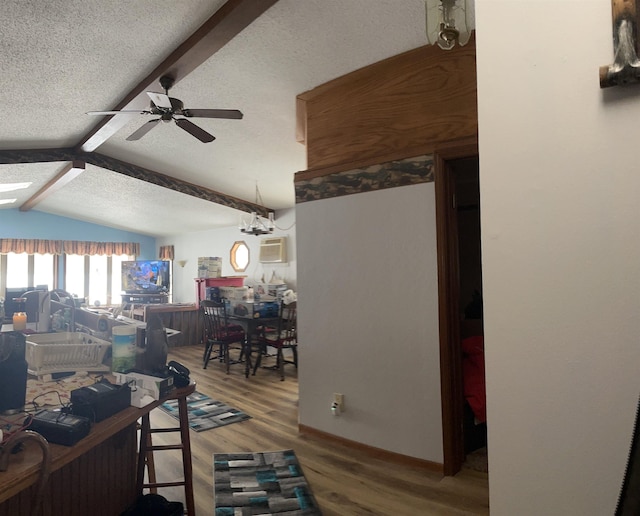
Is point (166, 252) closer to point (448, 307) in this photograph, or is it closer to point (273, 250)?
point (273, 250)

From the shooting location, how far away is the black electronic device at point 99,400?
4.45 feet

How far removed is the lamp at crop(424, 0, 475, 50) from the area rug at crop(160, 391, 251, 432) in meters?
3.18

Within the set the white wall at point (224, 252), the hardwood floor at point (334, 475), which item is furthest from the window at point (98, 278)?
the hardwood floor at point (334, 475)

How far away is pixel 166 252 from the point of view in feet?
33.1

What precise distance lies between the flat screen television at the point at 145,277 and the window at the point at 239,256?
1639 mm

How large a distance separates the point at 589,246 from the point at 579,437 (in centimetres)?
41

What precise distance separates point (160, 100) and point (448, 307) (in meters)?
2.53

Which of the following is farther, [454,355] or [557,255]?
[454,355]

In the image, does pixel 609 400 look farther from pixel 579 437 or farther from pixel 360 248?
pixel 360 248

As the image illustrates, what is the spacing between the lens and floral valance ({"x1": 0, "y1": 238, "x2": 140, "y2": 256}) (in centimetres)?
818

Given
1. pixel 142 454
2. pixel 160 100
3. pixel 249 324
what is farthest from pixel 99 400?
pixel 249 324

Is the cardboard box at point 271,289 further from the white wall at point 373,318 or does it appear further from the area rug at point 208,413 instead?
the white wall at point 373,318

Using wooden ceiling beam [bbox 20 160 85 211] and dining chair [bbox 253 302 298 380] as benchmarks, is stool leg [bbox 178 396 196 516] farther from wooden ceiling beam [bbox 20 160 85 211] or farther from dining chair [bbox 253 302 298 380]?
wooden ceiling beam [bbox 20 160 85 211]

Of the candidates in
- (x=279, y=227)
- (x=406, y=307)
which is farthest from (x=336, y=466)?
(x=279, y=227)
